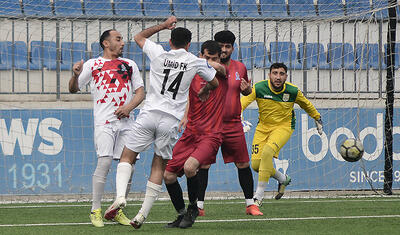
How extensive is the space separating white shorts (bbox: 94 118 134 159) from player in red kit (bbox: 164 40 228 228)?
22.8 inches

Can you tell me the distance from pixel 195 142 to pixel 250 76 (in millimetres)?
5587

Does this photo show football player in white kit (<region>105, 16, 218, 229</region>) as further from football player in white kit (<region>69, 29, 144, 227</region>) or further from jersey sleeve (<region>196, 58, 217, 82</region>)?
football player in white kit (<region>69, 29, 144, 227</region>)

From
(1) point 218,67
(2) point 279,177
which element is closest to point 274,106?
(2) point 279,177

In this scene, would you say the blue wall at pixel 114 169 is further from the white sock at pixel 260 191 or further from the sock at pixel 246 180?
the sock at pixel 246 180

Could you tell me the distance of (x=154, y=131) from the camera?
22.9ft

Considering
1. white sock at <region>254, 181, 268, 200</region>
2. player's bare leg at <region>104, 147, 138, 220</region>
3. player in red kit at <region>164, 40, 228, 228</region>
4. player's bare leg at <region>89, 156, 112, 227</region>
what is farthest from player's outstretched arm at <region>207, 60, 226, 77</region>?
white sock at <region>254, 181, 268, 200</region>

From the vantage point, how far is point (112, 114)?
7695 mm

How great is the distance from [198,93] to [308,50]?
18.8 ft

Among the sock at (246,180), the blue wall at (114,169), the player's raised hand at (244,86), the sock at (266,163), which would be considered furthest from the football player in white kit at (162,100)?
the blue wall at (114,169)

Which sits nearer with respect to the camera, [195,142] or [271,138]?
[195,142]

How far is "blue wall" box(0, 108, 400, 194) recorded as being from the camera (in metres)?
11.5

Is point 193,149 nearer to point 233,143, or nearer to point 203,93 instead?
point 203,93

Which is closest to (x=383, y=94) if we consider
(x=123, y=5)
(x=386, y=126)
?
(x=386, y=126)

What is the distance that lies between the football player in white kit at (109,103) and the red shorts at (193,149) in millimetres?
608
